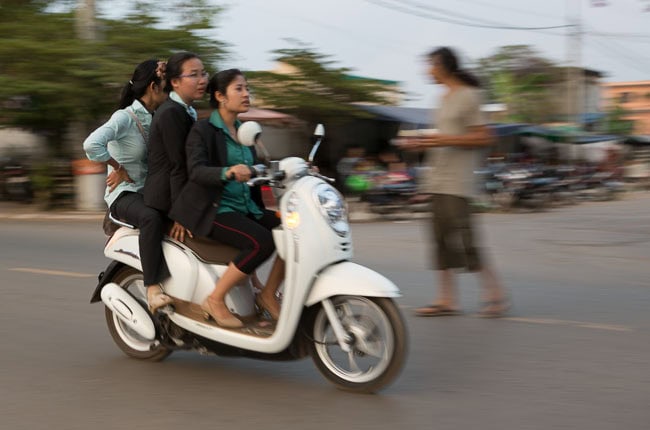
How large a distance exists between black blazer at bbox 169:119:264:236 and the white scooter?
204 mm

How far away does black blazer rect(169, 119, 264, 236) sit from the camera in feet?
15.2

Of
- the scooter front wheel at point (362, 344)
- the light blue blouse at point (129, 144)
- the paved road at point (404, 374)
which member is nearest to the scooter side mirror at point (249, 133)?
the scooter front wheel at point (362, 344)

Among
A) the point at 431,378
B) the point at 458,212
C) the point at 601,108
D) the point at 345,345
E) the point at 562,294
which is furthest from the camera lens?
the point at 601,108

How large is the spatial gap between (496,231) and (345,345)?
32.5 feet

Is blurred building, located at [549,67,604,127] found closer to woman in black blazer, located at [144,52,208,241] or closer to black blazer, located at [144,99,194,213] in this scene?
woman in black blazer, located at [144,52,208,241]

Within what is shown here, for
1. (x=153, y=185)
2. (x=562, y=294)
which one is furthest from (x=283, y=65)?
(x=153, y=185)

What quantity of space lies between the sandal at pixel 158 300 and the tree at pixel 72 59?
12.5 meters

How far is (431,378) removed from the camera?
15.8ft

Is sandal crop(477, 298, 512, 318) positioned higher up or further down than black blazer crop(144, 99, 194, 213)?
further down

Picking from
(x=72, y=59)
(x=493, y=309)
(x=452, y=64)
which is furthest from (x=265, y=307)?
(x=72, y=59)

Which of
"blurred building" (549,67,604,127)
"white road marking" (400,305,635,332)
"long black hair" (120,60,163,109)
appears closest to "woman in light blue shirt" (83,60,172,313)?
"long black hair" (120,60,163,109)

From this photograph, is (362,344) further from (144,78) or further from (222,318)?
(144,78)

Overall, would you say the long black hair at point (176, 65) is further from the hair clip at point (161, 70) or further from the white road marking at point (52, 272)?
the white road marking at point (52, 272)

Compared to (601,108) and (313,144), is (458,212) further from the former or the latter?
(601,108)
